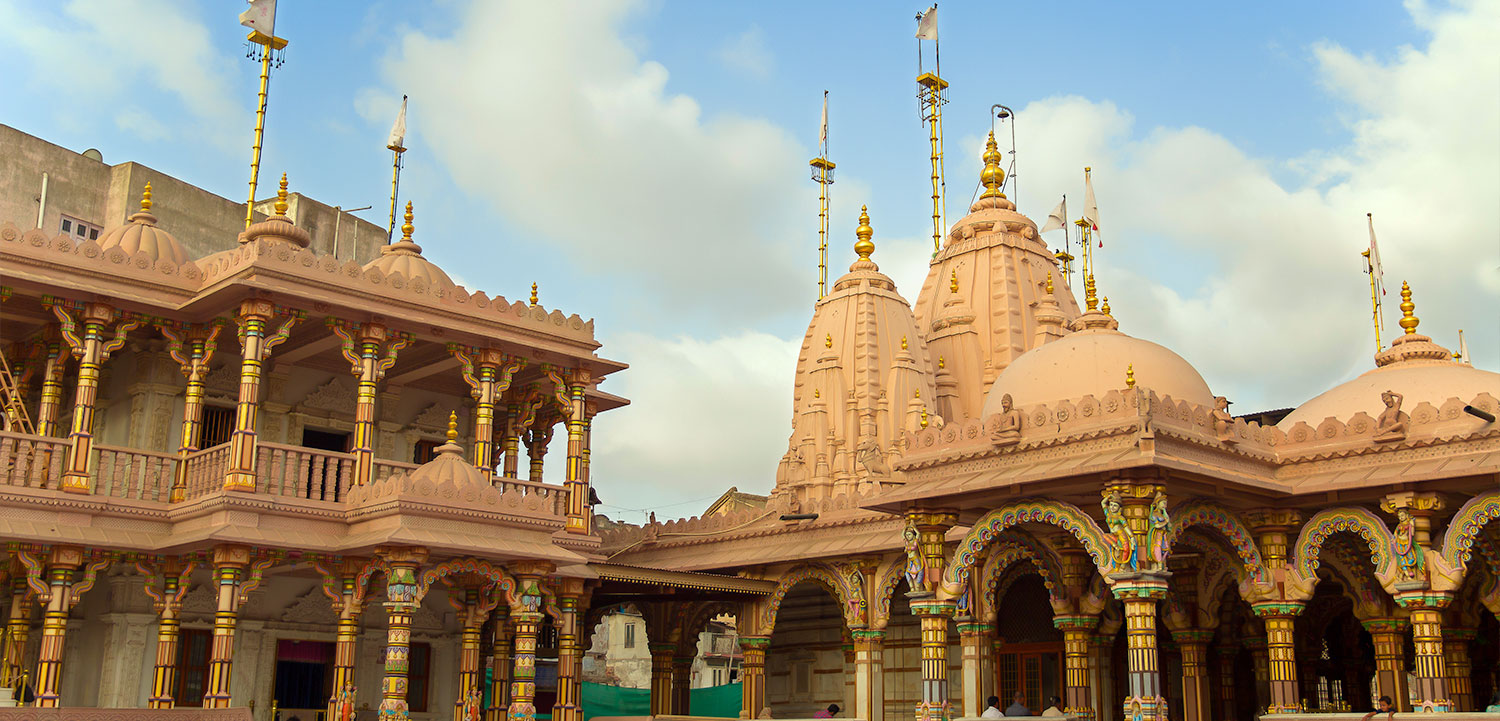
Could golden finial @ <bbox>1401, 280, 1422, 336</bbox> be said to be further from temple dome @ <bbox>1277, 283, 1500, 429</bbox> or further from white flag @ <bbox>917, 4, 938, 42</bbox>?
white flag @ <bbox>917, 4, 938, 42</bbox>

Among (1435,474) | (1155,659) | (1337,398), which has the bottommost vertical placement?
(1155,659)

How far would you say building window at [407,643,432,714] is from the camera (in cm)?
2242

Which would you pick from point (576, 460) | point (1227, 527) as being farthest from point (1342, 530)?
point (576, 460)

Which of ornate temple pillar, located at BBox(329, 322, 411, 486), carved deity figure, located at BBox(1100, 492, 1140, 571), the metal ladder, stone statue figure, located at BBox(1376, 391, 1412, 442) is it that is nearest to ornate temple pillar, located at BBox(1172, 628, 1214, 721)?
stone statue figure, located at BBox(1376, 391, 1412, 442)

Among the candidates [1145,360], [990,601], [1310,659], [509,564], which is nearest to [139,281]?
[509,564]

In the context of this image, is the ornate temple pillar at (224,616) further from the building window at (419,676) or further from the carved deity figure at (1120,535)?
the carved deity figure at (1120,535)

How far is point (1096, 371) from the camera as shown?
19031 mm

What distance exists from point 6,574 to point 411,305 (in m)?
6.56

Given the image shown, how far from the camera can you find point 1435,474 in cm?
1650

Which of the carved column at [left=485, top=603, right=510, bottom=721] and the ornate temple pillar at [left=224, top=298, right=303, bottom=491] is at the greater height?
the ornate temple pillar at [left=224, top=298, right=303, bottom=491]

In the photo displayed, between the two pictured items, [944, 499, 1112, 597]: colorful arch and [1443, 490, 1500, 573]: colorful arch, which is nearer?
[1443, 490, 1500, 573]: colorful arch

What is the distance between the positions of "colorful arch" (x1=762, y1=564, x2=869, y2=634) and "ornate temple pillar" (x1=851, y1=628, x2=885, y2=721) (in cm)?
27

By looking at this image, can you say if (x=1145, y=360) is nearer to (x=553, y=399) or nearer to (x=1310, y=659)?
(x=1310, y=659)

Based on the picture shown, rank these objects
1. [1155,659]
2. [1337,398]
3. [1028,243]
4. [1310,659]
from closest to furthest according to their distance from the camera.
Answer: [1155,659] < [1337,398] < [1310,659] < [1028,243]
